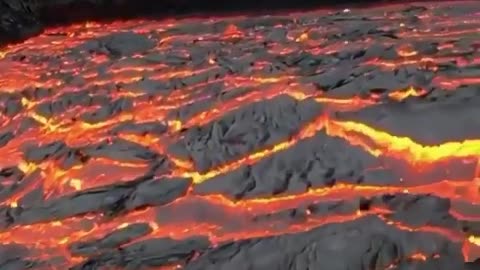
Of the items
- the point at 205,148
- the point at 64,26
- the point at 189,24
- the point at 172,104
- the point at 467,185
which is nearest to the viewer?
the point at 467,185

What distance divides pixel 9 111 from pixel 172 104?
20cm

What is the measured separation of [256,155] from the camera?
882mm

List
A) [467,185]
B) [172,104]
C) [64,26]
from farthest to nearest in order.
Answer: [64,26], [172,104], [467,185]

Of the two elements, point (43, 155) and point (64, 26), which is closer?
point (43, 155)

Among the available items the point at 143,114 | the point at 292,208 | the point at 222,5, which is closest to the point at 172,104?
the point at 143,114

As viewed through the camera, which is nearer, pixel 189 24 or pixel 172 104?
pixel 172 104

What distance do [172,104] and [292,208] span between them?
0.83 feet

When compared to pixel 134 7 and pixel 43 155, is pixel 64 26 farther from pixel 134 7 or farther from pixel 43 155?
pixel 43 155

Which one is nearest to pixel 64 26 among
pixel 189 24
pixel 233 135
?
pixel 189 24

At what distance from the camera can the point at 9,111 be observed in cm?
107

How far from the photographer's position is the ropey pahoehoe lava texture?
Answer: 2.52 ft

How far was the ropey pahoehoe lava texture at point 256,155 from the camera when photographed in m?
0.77

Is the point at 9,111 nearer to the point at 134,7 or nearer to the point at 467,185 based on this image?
the point at 134,7

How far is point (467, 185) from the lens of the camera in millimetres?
797
